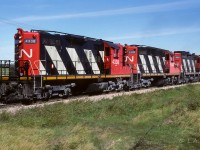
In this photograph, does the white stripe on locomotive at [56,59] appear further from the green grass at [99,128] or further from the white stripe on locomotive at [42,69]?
the green grass at [99,128]

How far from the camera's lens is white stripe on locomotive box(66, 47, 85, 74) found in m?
20.4

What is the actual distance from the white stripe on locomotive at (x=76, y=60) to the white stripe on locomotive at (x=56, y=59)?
101 cm

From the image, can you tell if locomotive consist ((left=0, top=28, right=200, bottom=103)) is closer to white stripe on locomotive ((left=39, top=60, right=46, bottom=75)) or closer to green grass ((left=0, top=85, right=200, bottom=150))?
white stripe on locomotive ((left=39, top=60, right=46, bottom=75))

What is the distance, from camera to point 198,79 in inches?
1907

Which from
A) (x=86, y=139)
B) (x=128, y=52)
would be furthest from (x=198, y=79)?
(x=86, y=139)

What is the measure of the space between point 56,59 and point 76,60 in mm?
1929

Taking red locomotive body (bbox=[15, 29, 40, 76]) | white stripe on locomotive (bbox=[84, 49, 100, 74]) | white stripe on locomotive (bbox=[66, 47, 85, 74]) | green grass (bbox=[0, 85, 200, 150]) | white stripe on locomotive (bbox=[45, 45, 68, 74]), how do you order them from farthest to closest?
white stripe on locomotive (bbox=[84, 49, 100, 74])
white stripe on locomotive (bbox=[66, 47, 85, 74])
white stripe on locomotive (bbox=[45, 45, 68, 74])
red locomotive body (bbox=[15, 29, 40, 76])
green grass (bbox=[0, 85, 200, 150])

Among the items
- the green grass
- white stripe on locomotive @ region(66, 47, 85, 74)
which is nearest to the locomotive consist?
white stripe on locomotive @ region(66, 47, 85, 74)

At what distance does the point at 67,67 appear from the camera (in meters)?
20.2

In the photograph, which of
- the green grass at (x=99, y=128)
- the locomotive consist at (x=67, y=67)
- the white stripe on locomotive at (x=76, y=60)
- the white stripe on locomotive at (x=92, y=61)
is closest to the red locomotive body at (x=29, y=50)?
the locomotive consist at (x=67, y=67)

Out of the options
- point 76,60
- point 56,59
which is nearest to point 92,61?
point 76,60

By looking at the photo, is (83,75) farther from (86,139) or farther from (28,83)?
(86,139)

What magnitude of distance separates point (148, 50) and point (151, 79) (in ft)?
9.61

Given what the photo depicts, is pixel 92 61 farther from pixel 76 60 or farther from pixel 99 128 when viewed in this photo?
pixel 99 128
